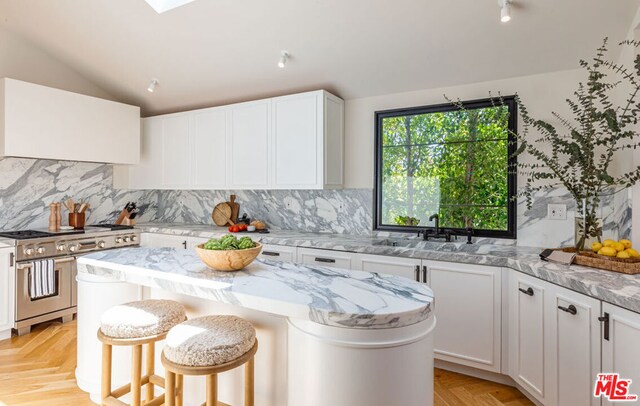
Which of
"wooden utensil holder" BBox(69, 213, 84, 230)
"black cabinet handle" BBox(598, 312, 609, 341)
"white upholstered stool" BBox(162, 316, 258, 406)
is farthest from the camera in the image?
"wooden utensil holder" BBox(69, 213, 84, 230)

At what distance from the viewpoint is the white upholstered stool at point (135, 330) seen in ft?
5.76

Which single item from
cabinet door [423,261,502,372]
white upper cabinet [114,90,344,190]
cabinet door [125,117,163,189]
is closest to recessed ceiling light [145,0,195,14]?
white upper cabinet [114,90,344,190]

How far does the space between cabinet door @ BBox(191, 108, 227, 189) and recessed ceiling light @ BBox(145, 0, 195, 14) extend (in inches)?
45.4

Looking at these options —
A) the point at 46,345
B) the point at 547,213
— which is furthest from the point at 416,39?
the point at 46,345

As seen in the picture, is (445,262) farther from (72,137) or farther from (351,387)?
(72,137)

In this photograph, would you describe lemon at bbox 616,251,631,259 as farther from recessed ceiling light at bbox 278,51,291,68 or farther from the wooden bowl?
recessed ceiling light at bbox 278,51,291,68

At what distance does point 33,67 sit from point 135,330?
3651 mm

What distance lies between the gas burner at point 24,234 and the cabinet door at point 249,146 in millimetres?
1822

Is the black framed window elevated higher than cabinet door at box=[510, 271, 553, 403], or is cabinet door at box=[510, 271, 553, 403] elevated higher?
the black framed window

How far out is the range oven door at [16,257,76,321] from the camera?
10.5ft

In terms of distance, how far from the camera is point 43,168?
391 centimetres

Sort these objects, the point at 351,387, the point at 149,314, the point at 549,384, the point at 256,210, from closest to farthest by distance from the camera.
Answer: the point at 351,387, the point at 149,314, the point at 549,384, the point at 256,210

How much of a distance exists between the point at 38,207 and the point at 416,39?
4153 mm

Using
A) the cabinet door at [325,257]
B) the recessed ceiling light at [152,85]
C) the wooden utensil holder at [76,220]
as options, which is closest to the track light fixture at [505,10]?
the cabinet door at [325,257]
